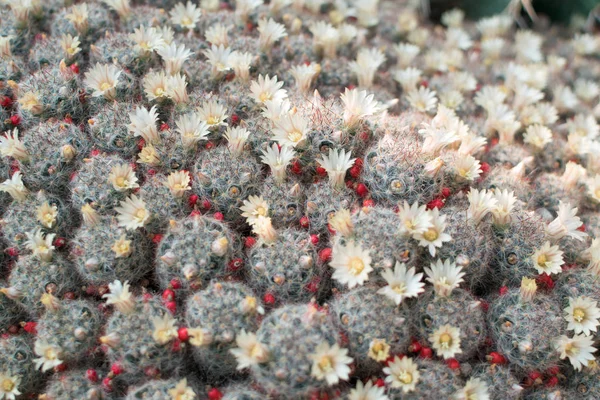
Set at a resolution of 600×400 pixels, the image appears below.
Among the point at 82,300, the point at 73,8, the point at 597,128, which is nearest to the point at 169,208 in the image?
the point at 82,300

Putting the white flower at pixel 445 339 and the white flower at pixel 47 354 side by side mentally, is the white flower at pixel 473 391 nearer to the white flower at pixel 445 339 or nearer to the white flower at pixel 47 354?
the white flower at pixel 445 339

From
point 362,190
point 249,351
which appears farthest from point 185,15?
point 249,351

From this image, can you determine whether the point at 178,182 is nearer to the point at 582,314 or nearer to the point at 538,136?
the point at 582,314

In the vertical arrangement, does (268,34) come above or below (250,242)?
above

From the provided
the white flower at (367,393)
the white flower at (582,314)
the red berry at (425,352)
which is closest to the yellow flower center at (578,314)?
the white flower at (582,314)

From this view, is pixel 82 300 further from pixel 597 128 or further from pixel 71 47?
pixel 597 128

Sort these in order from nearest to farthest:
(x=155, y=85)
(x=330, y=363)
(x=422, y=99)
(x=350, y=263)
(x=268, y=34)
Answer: (x=330, y=363), (x=350, y=263), (x=155, y=85), (x=268, y=34), (x=422, y=99)
